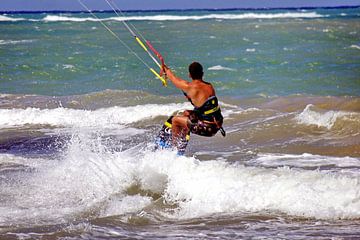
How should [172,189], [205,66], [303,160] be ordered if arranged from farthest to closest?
1. [205,66]
2. [303,160]
3. [172,189]

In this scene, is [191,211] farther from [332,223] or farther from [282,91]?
[282,91]

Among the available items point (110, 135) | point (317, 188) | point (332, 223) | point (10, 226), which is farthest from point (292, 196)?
point (110, 135)

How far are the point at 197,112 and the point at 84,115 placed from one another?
7.25m

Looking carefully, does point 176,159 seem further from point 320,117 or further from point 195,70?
point 320,117

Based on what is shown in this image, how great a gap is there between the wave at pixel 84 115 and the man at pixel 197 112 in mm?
5694

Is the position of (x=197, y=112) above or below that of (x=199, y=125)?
above

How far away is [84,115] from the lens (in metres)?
15.8

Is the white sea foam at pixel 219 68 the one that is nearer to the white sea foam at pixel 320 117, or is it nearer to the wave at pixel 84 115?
the wave at pixel 84 115

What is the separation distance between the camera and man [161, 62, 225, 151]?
878cm

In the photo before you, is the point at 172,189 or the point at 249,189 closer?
the point at 249,189

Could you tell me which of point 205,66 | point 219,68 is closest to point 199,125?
point 219,68

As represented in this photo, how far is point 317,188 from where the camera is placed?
7.88 metres

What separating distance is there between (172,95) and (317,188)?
10779mm

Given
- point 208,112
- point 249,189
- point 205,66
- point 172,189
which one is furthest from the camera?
point 205,66
